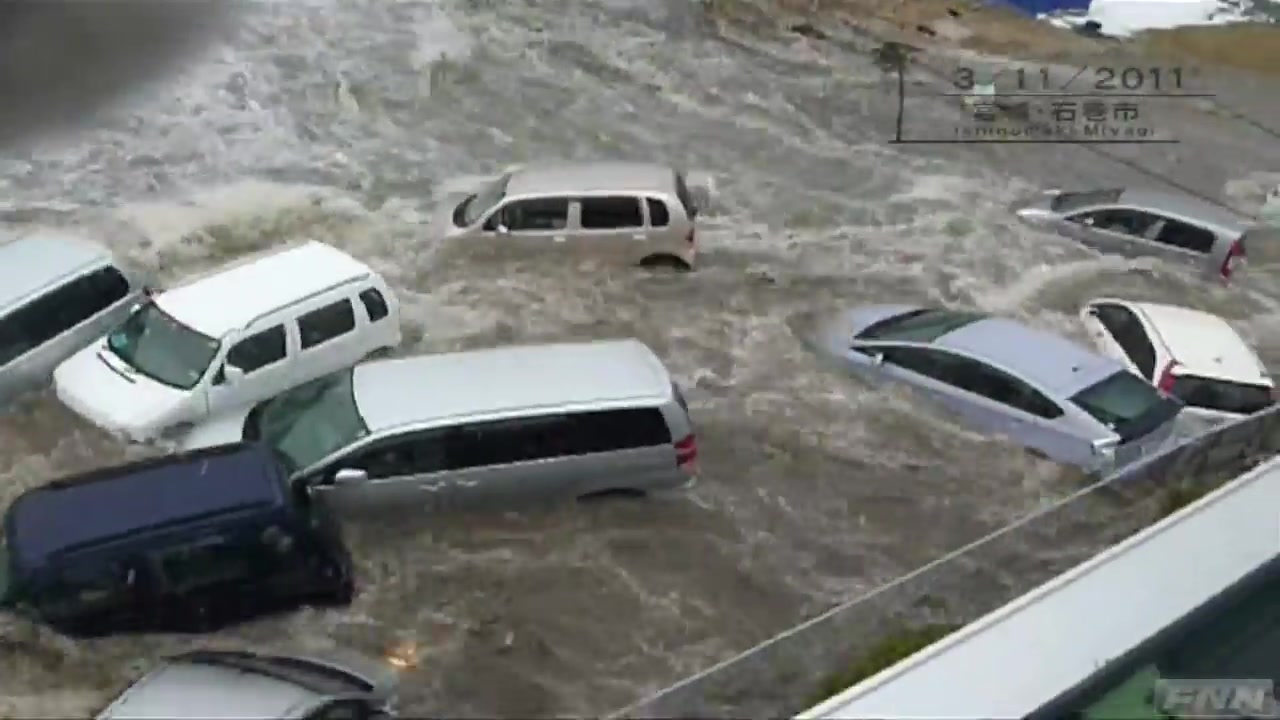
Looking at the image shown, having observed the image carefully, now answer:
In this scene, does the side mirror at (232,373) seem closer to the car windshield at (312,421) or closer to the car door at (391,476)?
the car windshield at (312,421)

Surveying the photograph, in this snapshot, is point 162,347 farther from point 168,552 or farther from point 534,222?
point 534,222

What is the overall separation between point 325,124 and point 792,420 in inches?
367

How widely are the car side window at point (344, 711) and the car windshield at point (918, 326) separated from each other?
688 cm

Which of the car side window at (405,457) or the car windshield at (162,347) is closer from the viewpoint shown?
the car side window at (405,457)

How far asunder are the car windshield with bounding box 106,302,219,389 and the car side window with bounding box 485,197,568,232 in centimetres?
433

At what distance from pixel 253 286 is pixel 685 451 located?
4267mm

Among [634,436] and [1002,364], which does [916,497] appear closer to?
[1002,364]

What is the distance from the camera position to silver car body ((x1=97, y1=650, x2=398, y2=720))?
30.3 ft

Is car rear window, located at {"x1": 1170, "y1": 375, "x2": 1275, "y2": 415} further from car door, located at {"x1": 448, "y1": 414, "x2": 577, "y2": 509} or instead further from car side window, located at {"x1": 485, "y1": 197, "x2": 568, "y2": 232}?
car side window, located at {"x1": 485, "y1": 197, "x2": 568, "y2": 232}

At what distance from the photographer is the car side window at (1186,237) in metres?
18.1

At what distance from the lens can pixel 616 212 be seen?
1645 centimetres

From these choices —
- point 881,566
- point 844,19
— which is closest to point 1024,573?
point 881,566

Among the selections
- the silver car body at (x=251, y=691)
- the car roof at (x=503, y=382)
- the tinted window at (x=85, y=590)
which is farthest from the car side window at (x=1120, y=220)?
the tinted window at (x=85, y=590)

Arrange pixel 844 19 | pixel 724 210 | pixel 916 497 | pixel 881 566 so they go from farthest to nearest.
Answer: pixel 844 19
pixel 724 210
pixel 916 497
pixel 881 566
